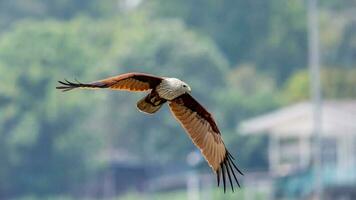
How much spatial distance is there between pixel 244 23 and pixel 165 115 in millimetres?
18632

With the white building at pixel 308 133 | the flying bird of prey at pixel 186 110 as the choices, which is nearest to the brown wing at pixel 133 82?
the flying bird of prey at pixel 186 110

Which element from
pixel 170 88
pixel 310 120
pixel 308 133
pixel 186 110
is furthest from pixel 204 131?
pixel 308 133

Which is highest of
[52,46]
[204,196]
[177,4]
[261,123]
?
[177,4]

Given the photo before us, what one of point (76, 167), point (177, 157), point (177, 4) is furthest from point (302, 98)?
point (177, 4)

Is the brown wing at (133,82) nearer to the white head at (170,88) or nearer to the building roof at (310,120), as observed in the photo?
the white head at (170,88)

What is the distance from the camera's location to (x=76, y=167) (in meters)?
59.6

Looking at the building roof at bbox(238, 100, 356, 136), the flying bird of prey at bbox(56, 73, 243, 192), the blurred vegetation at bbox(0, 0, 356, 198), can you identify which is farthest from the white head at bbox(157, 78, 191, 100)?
the blurred vegetation at bbox(0, 0, 356, 198)

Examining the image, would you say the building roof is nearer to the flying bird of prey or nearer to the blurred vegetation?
the blurred vegetation

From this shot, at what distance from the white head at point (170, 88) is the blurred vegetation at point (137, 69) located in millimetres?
42128

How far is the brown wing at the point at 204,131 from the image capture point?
12.3 meters

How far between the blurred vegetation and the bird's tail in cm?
4217

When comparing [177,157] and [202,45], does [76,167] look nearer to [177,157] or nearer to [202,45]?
[177,157]

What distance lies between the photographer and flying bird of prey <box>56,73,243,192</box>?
11.6 m

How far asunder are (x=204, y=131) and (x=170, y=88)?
3.28 feet
